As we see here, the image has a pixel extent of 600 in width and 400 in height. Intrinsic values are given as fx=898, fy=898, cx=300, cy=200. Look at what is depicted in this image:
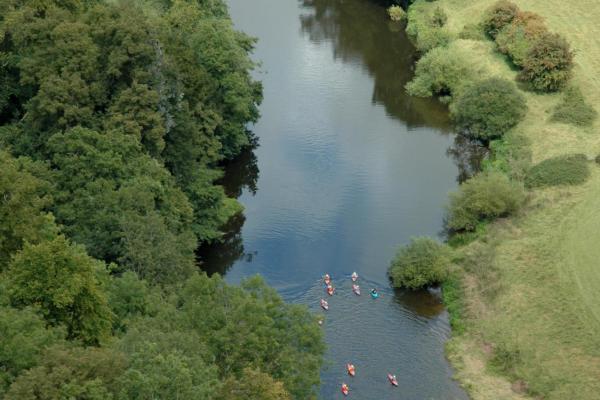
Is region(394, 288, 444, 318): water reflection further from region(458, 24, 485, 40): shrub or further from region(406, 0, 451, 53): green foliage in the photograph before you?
region(458, 24, 485, 40): shrub

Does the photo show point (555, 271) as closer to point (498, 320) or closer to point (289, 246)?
point (498, 320)

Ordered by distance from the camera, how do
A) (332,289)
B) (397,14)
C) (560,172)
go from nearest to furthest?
(332,289), (560,172), (397,14)

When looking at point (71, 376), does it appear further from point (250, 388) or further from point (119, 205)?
point (119, 205)

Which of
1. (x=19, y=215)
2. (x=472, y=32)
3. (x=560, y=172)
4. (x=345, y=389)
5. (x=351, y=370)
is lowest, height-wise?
(x=345, y=389)

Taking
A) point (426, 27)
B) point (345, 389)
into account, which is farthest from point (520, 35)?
point (345, 389)

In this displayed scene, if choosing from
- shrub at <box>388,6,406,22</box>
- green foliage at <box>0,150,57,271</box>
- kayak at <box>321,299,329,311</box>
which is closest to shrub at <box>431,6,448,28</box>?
shrub at <box>388,6,406,22</box>

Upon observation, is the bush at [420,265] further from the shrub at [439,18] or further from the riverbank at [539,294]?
the shrub at [439,18]
